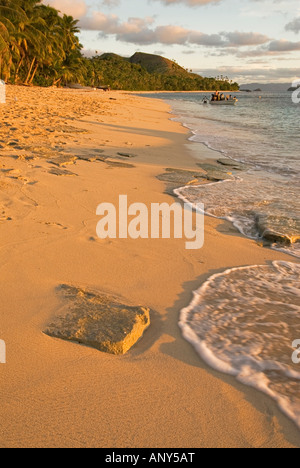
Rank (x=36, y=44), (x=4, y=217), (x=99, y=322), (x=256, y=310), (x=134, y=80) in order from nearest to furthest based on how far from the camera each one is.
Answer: (x=99, y=322) < (x=256, y=310) < (x=4, y=217) < (x=36, y=44) < (x=134, y=80)

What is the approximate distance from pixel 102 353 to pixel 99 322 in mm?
249

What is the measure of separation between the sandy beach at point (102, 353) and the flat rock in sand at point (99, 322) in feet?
0.18

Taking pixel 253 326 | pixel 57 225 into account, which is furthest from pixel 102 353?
pixel 57 225

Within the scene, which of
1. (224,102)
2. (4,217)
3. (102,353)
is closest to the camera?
(102,353)

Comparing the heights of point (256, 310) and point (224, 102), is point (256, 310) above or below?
below

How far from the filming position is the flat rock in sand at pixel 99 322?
2.15m

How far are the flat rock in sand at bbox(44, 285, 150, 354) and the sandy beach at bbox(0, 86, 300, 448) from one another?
0.18ft

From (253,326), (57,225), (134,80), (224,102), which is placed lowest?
(253,326)

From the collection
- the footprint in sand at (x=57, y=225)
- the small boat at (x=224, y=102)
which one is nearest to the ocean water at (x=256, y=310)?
the footprint in sand at (x=57, y=225)

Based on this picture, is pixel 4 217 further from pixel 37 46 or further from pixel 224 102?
pixel 224 102

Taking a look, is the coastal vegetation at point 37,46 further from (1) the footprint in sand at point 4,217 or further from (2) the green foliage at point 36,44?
(1) the footprint in sand at point 4,217

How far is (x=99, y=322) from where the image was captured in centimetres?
230

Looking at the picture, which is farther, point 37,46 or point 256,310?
point 37,46

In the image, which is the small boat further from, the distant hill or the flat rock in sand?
the flat rock in sand
